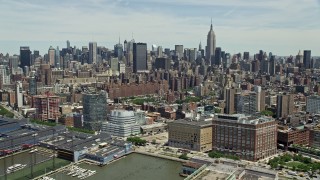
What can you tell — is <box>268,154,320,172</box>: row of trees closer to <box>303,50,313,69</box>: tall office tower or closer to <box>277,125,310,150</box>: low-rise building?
<box>277,125,310,150</box>: low-rise building

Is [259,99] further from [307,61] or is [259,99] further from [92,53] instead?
[92,53]

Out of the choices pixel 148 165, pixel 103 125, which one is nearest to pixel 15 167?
pixel 148 165

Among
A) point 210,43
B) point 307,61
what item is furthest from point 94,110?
point 210,43

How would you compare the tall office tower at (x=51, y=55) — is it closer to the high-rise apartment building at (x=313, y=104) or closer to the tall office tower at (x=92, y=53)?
the tall office tower at (x=92, y=53)

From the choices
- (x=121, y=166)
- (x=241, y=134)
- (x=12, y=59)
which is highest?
(x=12, y=59)

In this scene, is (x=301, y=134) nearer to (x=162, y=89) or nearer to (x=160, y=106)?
(x=160, y=106)

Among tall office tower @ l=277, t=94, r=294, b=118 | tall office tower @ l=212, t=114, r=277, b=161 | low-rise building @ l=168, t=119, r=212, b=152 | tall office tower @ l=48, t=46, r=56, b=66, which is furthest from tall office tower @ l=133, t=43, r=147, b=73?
tall office tower @ l=212, t=114, r=277, b=161
